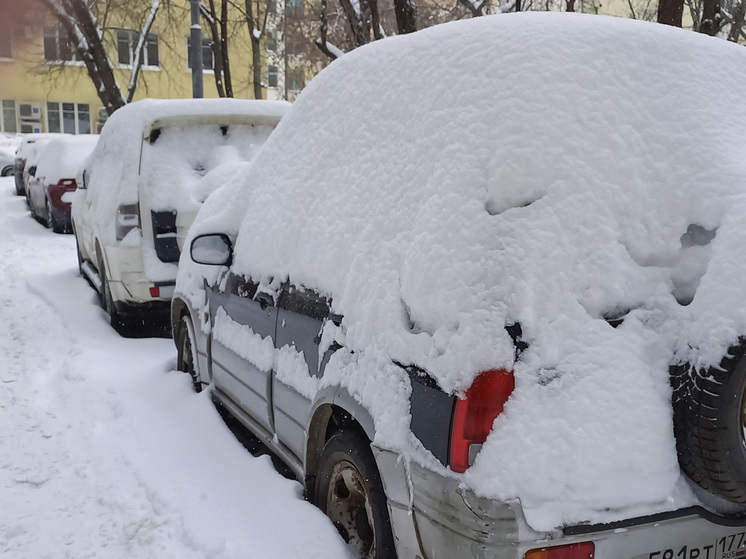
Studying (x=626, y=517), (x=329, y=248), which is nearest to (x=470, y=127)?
(x=329, y=248)

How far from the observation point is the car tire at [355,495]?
241 centimetres

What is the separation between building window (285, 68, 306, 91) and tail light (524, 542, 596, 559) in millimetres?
31286

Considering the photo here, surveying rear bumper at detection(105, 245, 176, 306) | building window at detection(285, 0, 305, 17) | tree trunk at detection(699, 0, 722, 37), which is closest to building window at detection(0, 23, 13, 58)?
rear bumper at detection(105, 245, 176, 306)

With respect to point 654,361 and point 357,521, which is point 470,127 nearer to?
point 654,361

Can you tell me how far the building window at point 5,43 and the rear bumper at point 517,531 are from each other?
1.60m

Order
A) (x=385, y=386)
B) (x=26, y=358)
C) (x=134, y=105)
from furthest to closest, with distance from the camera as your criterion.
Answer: (x=134, y=105) < (x=26, y=358) < (x=385, y=386)

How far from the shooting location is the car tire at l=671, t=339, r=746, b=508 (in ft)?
6.06

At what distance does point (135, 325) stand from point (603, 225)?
5574mm

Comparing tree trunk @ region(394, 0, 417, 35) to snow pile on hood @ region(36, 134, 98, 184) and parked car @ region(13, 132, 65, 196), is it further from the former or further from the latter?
parked car @ region(13, 132, 65, 196)

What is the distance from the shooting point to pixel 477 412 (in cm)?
196

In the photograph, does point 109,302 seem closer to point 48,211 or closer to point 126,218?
point 126,218

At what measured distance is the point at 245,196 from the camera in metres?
3.88

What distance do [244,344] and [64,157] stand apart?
11301mm

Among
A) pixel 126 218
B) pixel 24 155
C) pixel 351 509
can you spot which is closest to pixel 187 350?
pixel 126 218
